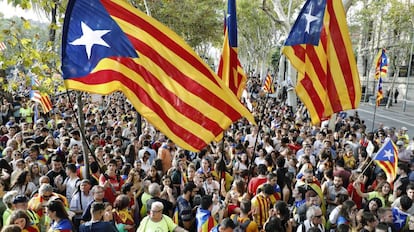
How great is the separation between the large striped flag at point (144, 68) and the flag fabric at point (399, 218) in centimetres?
281

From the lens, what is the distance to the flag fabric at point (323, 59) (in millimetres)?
5348

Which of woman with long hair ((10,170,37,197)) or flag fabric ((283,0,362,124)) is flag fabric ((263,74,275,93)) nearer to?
flag fabric ((283,0,362,124))

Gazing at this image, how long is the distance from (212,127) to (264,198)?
1.79m

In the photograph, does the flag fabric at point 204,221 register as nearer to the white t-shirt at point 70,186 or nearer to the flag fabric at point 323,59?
the flag fabric at point 323,59

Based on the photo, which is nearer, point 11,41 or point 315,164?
point 11,41

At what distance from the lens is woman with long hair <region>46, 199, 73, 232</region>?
434cm

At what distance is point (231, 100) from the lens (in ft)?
14.3

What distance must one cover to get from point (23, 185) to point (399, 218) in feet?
17.4

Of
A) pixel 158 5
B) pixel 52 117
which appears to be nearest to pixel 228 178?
pixel 52 117

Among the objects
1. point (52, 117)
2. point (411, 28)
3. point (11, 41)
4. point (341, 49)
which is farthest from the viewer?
point (411, 28)

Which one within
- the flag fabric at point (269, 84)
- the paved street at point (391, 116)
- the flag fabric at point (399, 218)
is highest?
the flag fabric at point (269, 84)

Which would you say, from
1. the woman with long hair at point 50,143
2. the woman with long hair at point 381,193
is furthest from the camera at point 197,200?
the woman with long hair at point 50,143

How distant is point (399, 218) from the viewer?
18.0ft

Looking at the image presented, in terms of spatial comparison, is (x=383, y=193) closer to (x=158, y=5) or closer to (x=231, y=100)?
(x=231, y=100)
